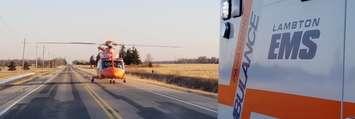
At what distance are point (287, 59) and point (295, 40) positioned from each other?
16 centimetres

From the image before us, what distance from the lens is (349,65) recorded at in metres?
3.02

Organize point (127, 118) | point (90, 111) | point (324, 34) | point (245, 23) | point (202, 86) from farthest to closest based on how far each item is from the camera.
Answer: point (202, 86), point (90, 111), point (127, 118), point (245, 23), point (324, 34)

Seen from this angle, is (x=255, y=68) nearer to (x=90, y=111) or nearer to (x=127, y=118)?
(x=127, y=118)

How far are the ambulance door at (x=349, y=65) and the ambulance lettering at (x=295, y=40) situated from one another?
11.4 inches

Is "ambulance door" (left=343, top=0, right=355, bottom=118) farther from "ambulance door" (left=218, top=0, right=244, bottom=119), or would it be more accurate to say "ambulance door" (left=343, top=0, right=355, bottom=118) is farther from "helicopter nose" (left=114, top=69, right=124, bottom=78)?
"helicopter nose" (left=114, top=69, right=124, bottom=78)

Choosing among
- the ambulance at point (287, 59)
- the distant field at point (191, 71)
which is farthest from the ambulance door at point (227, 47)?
the distant field at point (191, 71)

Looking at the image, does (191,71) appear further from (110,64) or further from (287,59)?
(287,59)

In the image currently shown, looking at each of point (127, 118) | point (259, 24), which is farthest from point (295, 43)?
point (127, 118)

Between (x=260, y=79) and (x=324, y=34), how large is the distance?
96cm

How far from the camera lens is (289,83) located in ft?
12.0

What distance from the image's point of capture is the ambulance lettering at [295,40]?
339 cm

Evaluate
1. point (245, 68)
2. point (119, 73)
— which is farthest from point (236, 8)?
point (119, 73)

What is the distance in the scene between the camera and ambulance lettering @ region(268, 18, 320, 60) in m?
3.39

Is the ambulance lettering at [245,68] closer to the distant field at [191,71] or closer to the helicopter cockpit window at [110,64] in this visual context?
the distant field at [191,71]
